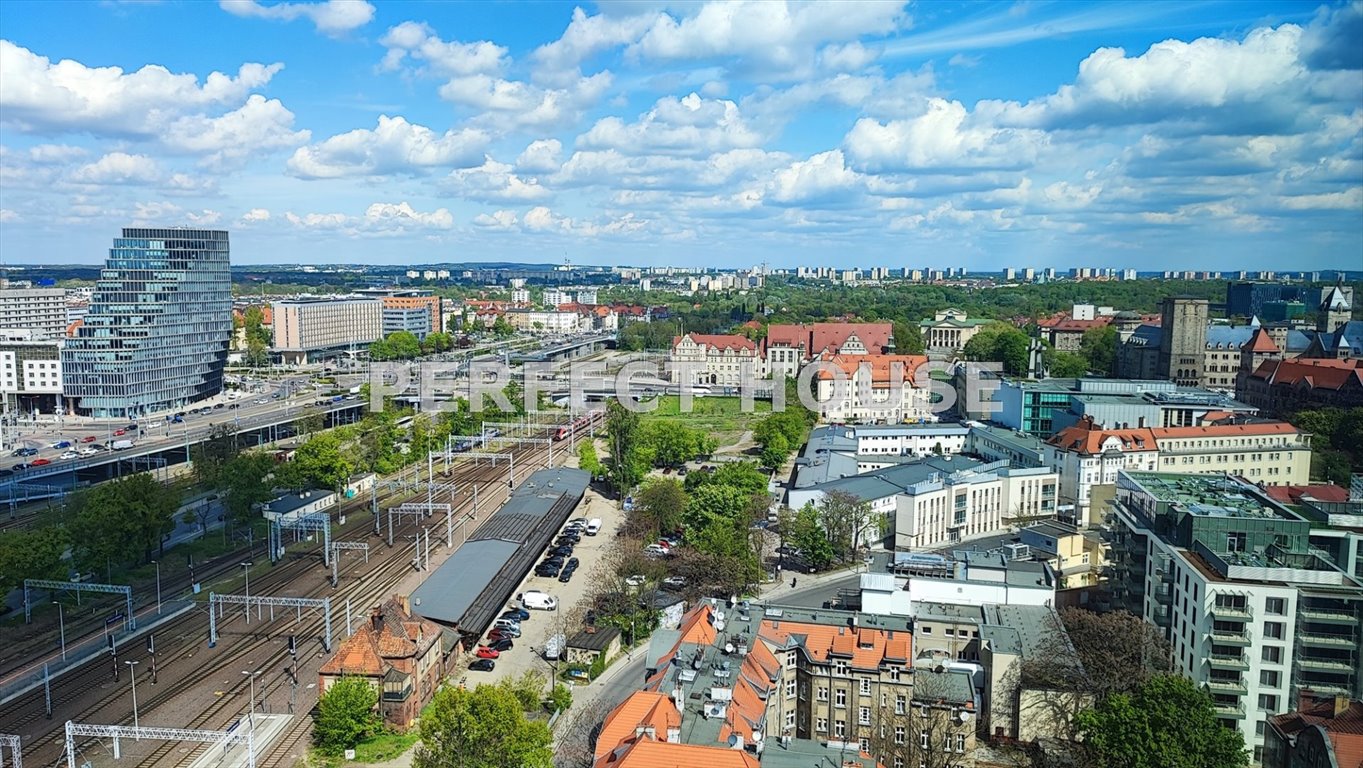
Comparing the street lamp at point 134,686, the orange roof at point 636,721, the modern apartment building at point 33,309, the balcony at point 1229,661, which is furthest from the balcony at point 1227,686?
the modern apartment building at point 33,309

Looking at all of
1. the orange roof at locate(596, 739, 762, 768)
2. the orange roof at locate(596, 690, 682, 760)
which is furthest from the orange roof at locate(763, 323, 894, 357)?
the orange roof at locate(596, 739, 762, 768)

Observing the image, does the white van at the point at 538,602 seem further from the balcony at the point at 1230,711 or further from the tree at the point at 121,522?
the balcony at the point at 1230,711

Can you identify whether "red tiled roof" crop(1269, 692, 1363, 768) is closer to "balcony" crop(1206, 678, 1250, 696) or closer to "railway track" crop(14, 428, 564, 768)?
"balcony" crop(1206, 678, 1250, 696)

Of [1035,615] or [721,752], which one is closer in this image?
[721,752]

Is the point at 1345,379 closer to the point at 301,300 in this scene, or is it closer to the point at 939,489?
the point at 939,489

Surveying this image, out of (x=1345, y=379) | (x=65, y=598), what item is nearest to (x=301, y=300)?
(x=65, y=598)

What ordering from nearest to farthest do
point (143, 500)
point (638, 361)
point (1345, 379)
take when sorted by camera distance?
point (143, 500)
point (1345, 379)
point (638, 361)
